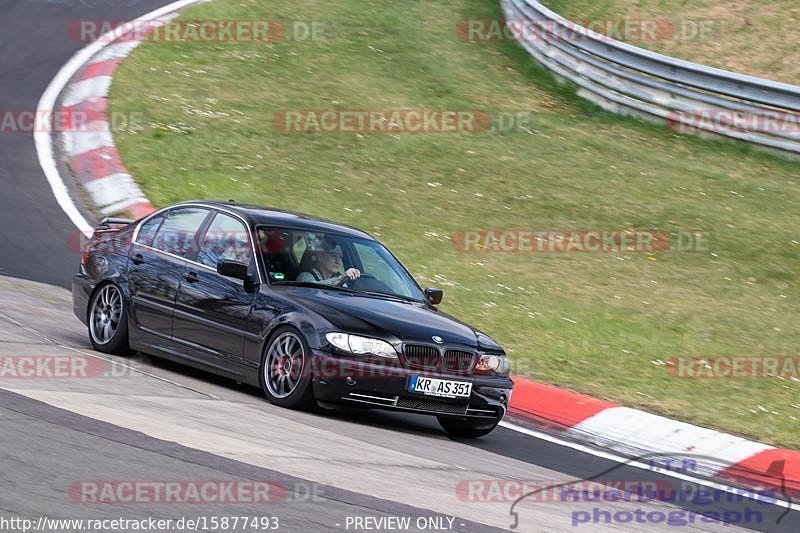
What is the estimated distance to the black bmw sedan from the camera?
8125mm

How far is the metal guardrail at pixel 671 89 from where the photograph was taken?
1747 cm

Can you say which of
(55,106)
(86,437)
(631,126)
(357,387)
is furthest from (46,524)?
(631,126)

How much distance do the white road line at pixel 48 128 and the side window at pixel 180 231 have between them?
3831 mm

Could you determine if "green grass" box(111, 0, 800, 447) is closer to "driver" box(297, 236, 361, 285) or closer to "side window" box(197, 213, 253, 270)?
"driver" box(297, 236, 361, 285)

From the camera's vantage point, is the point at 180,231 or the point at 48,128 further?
the point at 48,128

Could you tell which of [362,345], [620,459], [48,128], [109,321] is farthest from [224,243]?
[48,128]

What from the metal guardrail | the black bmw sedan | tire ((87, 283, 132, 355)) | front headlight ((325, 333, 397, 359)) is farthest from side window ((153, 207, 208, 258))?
the metal guardrail

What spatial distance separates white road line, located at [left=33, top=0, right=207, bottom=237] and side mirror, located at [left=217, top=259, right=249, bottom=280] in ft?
16.5

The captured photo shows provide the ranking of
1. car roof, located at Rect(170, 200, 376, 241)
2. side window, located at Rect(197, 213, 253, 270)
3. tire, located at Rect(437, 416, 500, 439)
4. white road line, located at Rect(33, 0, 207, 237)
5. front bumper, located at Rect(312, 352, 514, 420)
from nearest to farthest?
front bumper, located at Rect(312, 352, 514, 420), tire, located at Rect(437, 416, 500, 439), side window, located at Rect(197, 213, 253, 270), car roof, located at Rect(170, 200, 376, 241), white road line, located at Rect(33, 0, 207, 237)

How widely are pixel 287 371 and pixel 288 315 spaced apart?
1.28ft

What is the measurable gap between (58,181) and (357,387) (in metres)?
8.03

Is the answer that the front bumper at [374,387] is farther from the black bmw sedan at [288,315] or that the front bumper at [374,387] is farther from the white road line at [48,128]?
the white road line at [48,128]

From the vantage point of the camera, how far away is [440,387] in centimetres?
825

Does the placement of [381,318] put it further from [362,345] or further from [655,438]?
[655,438]
